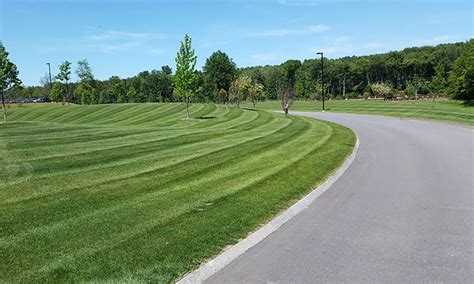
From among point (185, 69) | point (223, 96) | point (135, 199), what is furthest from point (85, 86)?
point (135, 199)


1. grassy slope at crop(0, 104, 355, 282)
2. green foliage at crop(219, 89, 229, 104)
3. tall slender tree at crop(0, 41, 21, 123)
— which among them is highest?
tall slender tree at crop(0, 41, 21, 123)

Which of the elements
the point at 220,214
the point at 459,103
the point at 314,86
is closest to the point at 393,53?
the point at 314,86

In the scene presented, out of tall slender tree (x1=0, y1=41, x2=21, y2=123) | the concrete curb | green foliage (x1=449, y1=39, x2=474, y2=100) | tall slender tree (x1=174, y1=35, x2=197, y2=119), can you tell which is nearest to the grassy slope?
the concrete curb

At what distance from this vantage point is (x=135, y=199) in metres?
8.39

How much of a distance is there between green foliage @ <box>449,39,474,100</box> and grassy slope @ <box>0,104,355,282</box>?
33.5 m

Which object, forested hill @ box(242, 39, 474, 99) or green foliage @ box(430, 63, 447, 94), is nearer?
green foliage @ box(430, 63, 447, 94)

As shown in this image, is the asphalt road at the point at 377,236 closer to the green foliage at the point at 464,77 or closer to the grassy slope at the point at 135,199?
the grassy slope at the point at 135,199

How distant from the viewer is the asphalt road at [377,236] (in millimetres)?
5344

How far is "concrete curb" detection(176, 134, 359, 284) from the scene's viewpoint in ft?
17.2

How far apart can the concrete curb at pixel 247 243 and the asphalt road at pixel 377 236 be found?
0.11m

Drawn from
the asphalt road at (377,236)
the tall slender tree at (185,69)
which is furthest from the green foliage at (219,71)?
the asphalt road at (377,236)

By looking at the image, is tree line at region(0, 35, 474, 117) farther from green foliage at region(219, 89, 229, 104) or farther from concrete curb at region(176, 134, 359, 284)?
concrete curb at region(176, 134, 359, 284)

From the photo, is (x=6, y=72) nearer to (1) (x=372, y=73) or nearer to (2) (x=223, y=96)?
(2) (x=223, y=96)

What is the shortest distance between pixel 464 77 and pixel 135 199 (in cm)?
4490
